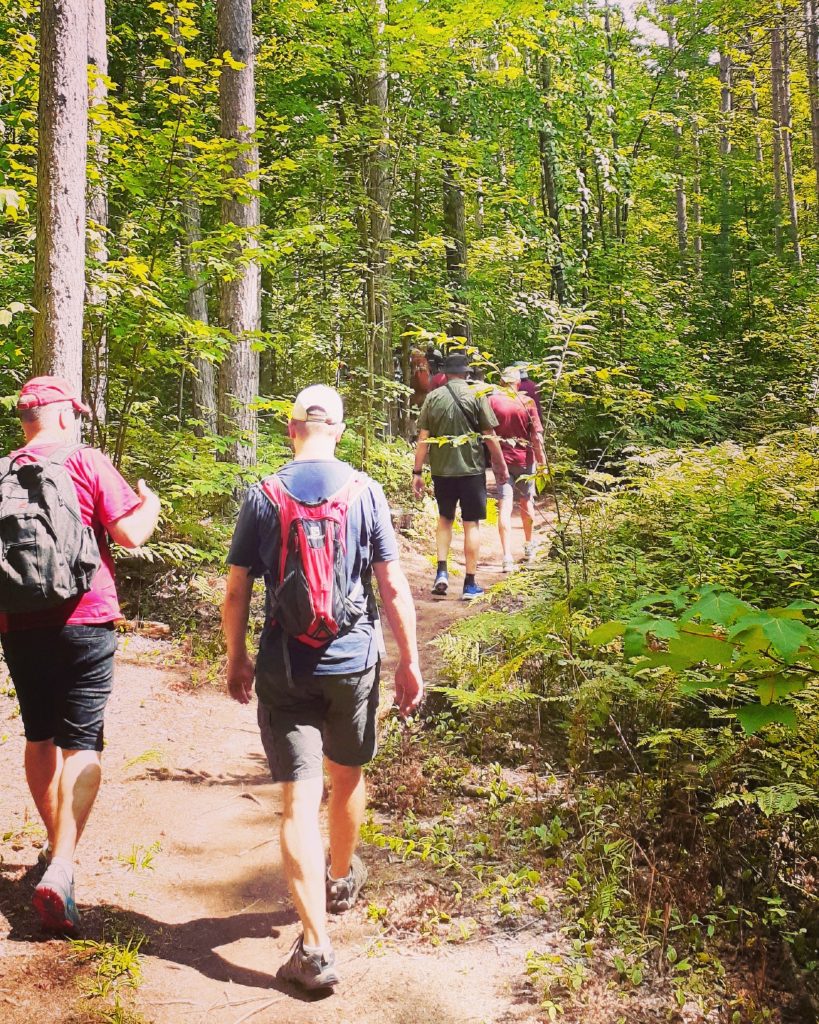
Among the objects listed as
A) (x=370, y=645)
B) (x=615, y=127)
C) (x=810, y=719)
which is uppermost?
(x=615, y=127)

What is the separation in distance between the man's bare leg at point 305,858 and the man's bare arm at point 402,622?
571mm

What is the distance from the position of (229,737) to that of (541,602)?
8.58 feet

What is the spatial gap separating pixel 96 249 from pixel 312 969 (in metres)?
5.79

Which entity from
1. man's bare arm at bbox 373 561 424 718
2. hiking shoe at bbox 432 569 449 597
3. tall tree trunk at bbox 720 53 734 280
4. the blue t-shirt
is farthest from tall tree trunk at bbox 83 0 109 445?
tall tree trunk at bbox 720 53 734 280

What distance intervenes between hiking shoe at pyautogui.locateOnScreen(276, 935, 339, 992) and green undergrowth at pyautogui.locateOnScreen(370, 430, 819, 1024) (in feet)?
2.78

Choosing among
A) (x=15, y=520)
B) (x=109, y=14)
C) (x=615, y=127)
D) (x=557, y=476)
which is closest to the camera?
(x=15, y=520)

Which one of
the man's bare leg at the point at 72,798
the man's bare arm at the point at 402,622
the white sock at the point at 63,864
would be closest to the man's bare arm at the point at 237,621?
the man's bare arm at the point at 402,622

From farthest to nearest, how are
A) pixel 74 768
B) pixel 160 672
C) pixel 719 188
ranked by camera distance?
pixel 719 188
pixel 160 672
pixel 74 768

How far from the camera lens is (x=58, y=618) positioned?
11.5 feet

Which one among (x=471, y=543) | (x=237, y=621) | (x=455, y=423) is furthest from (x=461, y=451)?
(x=237, y=621)

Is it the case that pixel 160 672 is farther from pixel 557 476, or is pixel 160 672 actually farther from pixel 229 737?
pixel 557 476

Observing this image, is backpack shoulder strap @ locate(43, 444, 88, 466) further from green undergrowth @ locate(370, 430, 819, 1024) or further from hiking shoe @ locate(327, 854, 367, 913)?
green undergrowth @ locate(370, 430, 819, 1024)

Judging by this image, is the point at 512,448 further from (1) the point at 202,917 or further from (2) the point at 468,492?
(1) the point at 202,917

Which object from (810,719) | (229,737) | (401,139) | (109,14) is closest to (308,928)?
(810,719)
